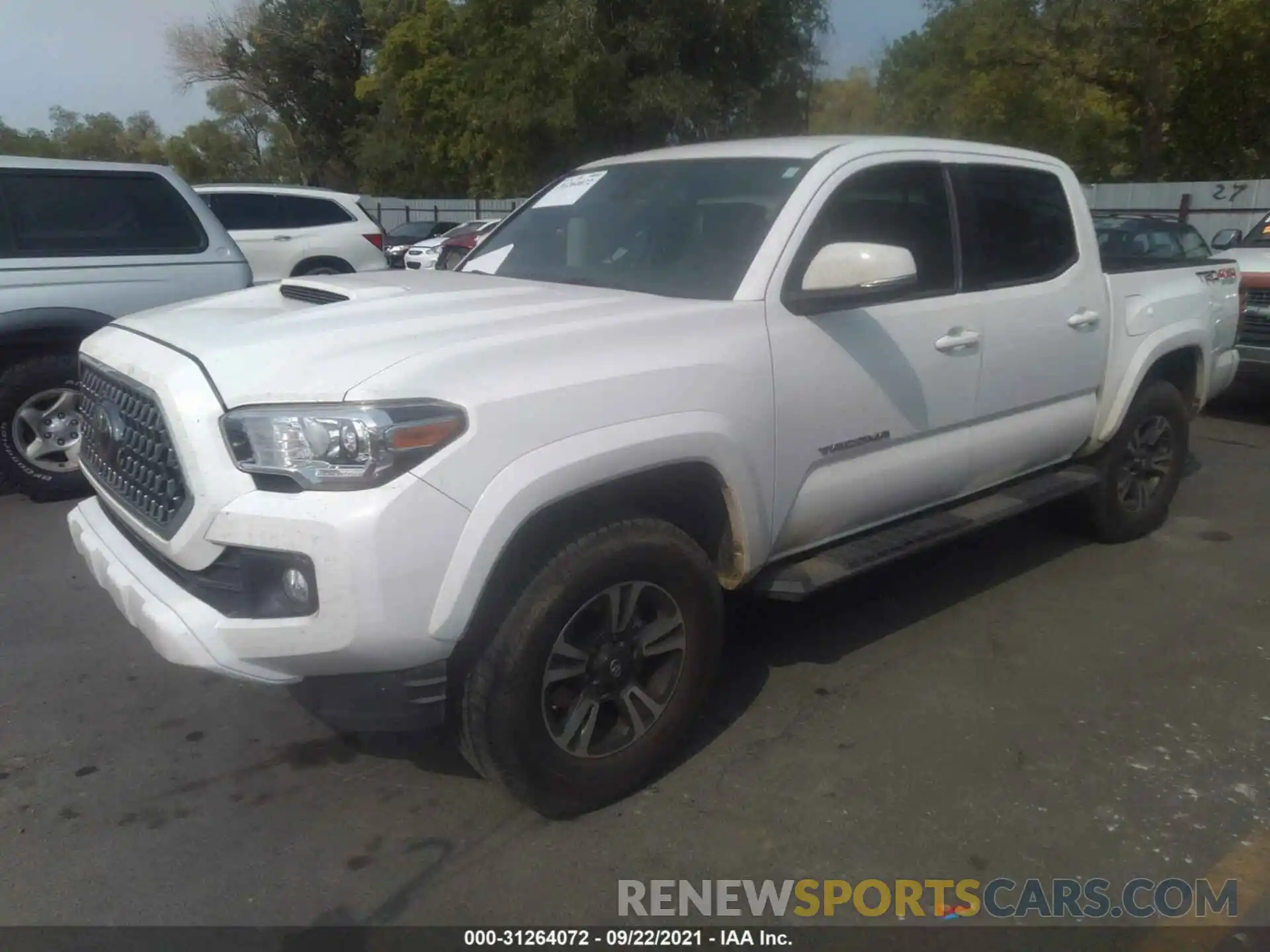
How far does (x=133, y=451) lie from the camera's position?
307 cm

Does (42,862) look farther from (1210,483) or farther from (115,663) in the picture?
(1210,483)

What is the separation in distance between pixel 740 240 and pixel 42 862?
9.15 ft

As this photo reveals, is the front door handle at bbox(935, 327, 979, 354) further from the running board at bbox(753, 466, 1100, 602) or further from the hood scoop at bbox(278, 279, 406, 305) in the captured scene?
the hood scoop at bbox(278, 279, 406, 305)

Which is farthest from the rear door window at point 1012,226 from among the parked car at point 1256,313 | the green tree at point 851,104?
the green tree at point 851,104

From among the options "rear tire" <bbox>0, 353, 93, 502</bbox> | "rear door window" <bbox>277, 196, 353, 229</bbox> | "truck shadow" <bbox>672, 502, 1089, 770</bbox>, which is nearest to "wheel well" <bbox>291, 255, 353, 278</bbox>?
"rear door window" <bbox>277, 196, 353, 229</bbox>

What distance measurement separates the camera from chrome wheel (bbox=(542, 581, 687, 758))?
3074mm

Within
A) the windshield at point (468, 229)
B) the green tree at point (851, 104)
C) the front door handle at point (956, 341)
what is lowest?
the front door handle at point (956, 341)

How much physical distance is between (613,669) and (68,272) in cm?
469

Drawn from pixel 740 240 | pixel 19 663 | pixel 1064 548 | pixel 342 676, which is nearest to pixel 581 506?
pixel 342 676

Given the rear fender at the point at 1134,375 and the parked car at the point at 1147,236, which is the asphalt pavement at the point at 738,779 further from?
the parked car at the point at 1147,236

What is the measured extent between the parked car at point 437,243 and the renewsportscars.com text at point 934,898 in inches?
627

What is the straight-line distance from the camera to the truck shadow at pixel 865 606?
13.4ft

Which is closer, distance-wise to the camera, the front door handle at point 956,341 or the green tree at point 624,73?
the front door handle at point 956,341

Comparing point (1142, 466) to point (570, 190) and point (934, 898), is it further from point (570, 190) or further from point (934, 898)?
point (934, 898)
